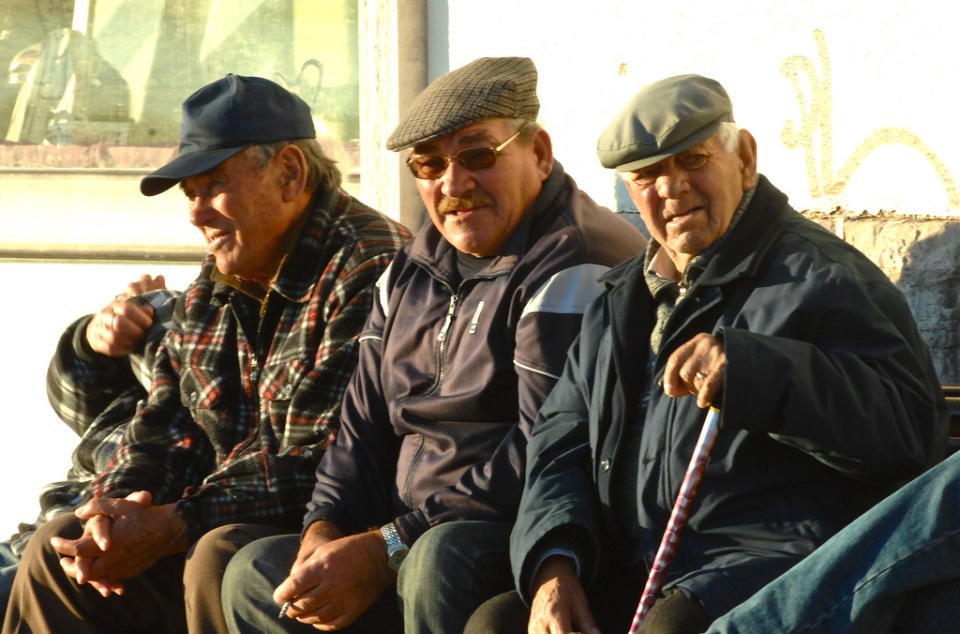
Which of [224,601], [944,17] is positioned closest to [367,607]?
[224,601]

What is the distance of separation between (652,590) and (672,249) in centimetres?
68

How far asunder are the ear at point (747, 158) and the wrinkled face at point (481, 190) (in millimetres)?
648

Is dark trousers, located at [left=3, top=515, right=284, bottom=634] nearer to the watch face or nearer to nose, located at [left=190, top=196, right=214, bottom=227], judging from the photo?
the watch face

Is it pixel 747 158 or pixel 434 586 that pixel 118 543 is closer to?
pixel 434 586

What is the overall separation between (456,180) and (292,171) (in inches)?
29.1

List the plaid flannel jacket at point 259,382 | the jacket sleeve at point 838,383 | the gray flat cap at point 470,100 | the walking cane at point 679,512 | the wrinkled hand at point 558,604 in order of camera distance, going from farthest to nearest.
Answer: the plaid flannel jacket at point 259,382 < the gray flat cap at point 470,100 < the wrinkled hand at point 558,604 < the walking cane at point 679,512 < the jacket sleeve at point 838,383

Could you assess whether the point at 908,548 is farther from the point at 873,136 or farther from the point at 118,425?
the point at 118,425

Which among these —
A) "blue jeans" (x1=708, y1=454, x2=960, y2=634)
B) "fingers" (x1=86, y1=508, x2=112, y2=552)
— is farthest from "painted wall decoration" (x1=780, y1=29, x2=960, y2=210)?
"fingers" (x1=86, y1=508, x2=112, y2=552)

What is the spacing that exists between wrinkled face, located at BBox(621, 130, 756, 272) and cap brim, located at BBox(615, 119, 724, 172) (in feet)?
0.06

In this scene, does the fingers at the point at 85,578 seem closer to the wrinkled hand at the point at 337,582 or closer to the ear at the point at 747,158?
the wrinkled hand at the point at 337,582

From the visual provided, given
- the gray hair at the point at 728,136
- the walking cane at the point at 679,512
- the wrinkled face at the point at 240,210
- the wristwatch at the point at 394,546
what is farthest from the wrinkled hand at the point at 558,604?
the wrinkled face at the point at 240,210

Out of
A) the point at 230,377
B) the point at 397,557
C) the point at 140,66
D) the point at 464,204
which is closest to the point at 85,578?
the point at 230,377

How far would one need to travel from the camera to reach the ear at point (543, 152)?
3.41 meters

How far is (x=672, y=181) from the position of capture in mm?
2795
